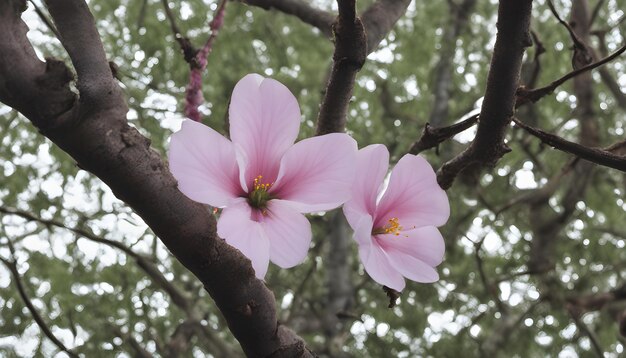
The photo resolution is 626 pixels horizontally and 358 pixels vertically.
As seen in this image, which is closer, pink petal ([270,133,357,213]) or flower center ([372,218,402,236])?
pink petal ([270,133,357,213])

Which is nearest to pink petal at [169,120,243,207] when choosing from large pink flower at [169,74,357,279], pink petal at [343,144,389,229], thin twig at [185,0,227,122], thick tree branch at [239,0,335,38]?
large pink flower at [169,74,357,279]

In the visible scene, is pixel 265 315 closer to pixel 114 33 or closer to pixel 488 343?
pixel 488 343

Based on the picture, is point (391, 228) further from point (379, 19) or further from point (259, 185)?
point (379, 19)

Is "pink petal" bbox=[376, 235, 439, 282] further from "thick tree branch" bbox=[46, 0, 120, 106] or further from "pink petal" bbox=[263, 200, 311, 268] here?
"thick tree branch" bbox=[46, 0, 120, 106]

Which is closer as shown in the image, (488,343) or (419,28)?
(488,343)

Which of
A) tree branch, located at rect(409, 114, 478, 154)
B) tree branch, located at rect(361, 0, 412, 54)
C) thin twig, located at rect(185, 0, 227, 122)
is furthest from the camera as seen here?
tree branch, located at rect(361, 0, 412, 54)

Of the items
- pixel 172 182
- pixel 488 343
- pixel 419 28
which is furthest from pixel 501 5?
pixel 419 28

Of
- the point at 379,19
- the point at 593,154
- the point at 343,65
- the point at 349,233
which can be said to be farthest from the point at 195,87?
Result: the point at 349,233

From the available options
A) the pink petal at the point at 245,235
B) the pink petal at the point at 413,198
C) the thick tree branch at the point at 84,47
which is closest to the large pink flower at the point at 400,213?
the pink petal at the point at 413,198
